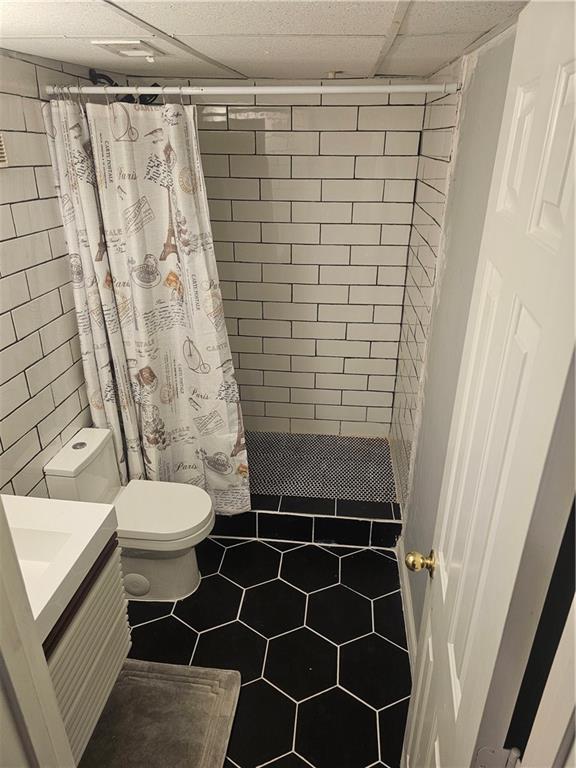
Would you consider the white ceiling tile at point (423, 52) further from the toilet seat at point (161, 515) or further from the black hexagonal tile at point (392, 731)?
the black hexagonal tile at point (392, 731)

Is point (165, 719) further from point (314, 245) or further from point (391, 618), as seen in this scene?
point (314, 245)

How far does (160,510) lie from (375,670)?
3.54 ft

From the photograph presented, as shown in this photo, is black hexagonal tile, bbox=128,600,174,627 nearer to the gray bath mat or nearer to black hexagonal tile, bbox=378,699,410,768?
the gray bath mat

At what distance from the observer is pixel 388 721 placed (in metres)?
1.87

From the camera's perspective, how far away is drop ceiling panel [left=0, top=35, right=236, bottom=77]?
5.04ft

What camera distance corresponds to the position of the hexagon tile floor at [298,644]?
71.6 inches

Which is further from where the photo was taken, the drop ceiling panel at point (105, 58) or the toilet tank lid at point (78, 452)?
the toilet tank lid at point (78, 452)

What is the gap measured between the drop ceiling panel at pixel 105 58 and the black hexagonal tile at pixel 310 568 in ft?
7.05

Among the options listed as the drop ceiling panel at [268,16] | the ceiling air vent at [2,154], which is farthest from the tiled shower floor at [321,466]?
the drop ceiling panel at [268,16]

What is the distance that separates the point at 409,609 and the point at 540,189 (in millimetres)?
1945

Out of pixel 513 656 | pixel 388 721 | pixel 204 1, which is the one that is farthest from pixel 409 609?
pixel 204 1

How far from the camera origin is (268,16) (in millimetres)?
1130

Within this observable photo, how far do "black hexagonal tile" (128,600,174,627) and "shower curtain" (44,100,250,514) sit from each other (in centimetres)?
54

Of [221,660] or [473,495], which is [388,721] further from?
[473,495]
